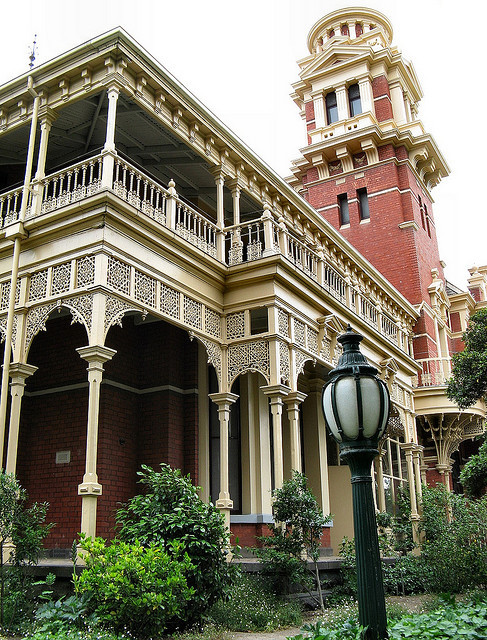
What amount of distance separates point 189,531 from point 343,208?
79.6ft

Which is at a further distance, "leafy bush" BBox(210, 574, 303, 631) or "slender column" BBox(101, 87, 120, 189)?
"slender column" BBox(101, 87, 120, 189)

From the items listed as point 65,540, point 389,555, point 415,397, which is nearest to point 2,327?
point 65,540

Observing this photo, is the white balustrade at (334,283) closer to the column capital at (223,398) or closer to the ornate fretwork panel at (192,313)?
the ornate fretwork panel at (192,313)

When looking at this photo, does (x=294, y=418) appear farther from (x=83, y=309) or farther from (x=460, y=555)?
(x=83, y=309)

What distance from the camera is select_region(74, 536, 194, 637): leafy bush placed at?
280 inches

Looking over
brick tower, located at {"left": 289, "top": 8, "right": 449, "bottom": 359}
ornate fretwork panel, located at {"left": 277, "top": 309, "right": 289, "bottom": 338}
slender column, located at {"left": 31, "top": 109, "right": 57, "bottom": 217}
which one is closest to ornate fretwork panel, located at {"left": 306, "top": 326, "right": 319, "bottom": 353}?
ornate fretwork panel, located at {"left": 277, "top": 309, "right": 289, "bottom": 338}

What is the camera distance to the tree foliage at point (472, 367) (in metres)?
15.6

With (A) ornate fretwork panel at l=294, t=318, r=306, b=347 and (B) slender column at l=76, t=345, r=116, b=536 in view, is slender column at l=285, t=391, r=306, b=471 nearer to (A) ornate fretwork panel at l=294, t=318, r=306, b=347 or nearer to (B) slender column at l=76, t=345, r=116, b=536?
(A) ornate fretwork panel at l=294, t=318, r=306, b=347

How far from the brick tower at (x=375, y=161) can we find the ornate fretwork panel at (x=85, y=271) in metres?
18.7

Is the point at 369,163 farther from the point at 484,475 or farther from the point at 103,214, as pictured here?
the point at 103,214

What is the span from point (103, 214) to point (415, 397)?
661 inches

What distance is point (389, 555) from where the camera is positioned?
1505 centimetres

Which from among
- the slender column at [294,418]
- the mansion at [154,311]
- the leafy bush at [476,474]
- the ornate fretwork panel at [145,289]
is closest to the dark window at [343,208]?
the mansion at [154,311]

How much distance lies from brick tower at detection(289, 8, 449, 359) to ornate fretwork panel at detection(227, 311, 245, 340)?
15.1 m
